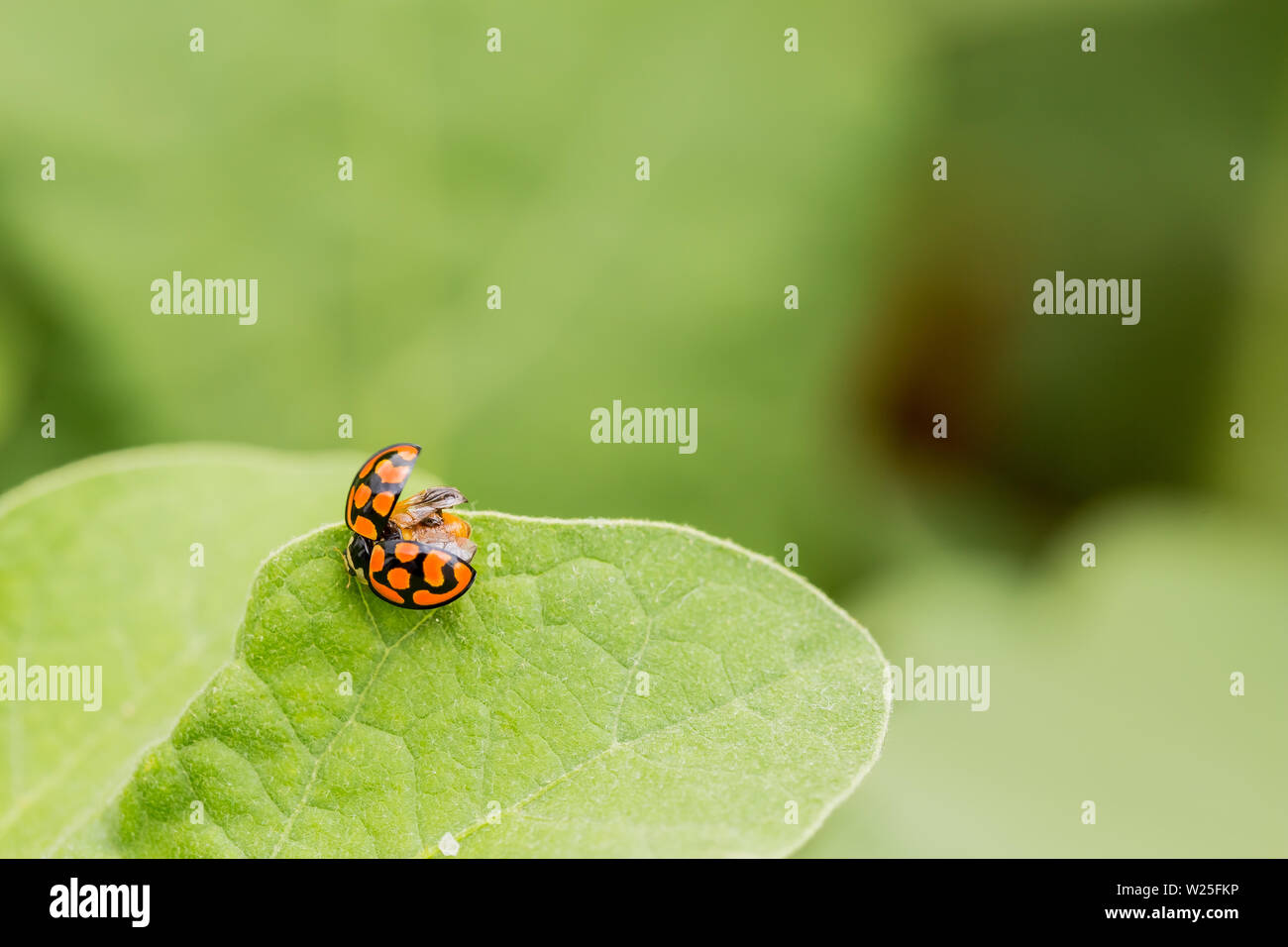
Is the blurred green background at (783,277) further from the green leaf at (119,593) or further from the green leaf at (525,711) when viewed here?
the green leaf at (525,711)

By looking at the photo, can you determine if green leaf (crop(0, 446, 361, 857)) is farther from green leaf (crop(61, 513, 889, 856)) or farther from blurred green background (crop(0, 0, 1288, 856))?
blurred green background (crop(0, 0, 1288, 856))

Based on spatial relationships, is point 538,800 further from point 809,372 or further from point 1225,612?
point 1225,612

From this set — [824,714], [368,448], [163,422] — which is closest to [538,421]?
[368,448]

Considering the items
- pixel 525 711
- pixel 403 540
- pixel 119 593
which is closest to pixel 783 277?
pixel 403 540

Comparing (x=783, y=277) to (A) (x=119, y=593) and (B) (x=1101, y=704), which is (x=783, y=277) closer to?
(B) (x=1101, y=704)

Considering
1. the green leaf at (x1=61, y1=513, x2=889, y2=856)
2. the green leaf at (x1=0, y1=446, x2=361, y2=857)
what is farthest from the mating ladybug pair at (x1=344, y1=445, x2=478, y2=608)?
the green leaf at (x1=0, y1=446, x2=361, y2=857)
